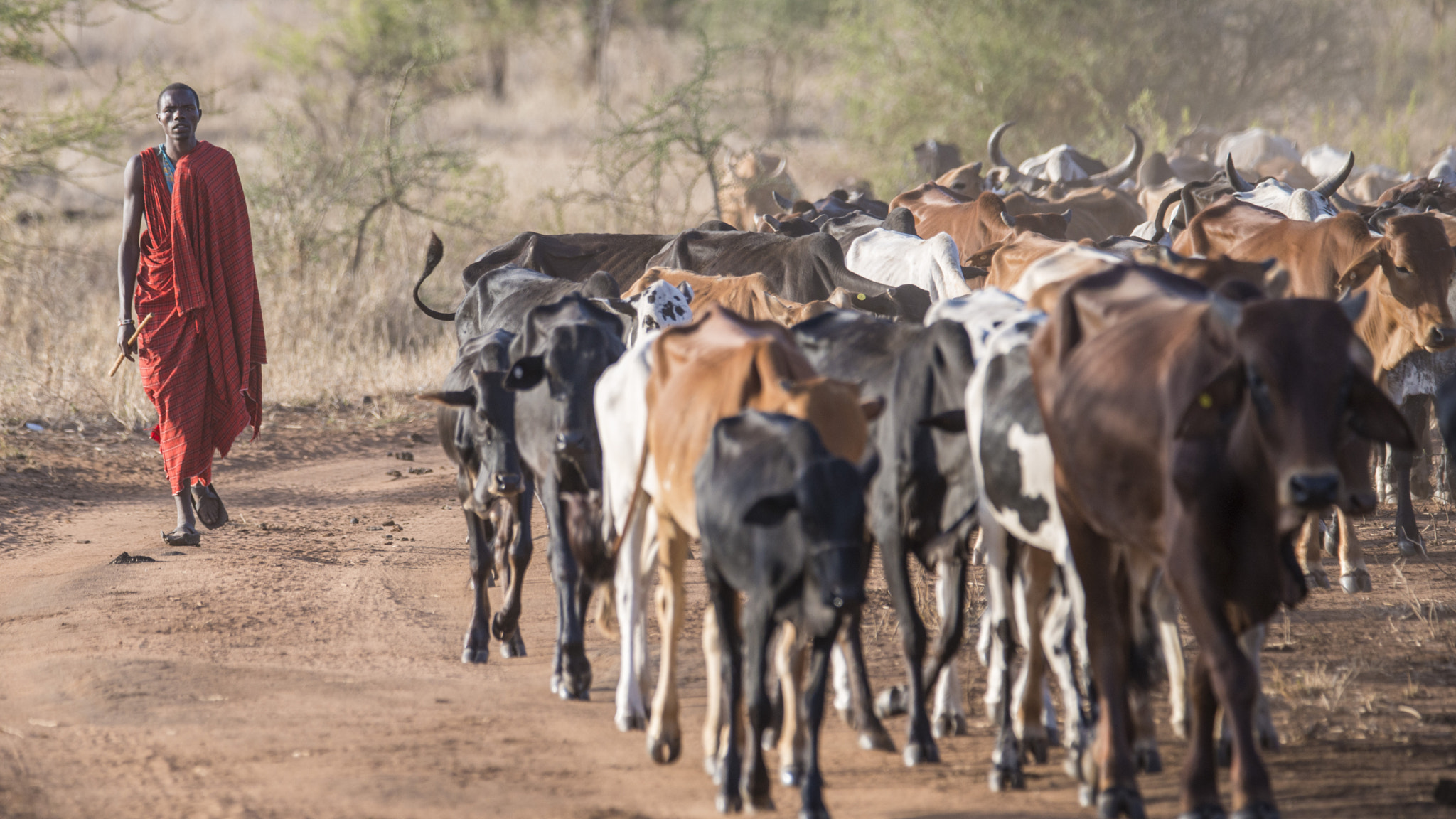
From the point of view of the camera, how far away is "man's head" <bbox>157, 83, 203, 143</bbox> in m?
7.52

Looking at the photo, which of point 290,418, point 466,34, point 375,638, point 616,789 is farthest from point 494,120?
point 616,789

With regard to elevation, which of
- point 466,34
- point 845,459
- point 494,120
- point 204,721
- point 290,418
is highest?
point 466,34

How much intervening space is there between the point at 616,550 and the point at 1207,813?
206 cm

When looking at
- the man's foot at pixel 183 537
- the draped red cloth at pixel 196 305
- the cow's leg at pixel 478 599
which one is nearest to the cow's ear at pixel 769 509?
the cow's leg at pixel 478 599

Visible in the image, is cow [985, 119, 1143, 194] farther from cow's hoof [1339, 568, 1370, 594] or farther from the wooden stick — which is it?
the wooden stick

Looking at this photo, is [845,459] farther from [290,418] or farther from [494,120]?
[494,120]

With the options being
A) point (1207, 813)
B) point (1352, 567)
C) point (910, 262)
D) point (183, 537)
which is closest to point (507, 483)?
point (1207, 813)

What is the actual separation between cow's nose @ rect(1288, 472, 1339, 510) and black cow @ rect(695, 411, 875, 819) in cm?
106

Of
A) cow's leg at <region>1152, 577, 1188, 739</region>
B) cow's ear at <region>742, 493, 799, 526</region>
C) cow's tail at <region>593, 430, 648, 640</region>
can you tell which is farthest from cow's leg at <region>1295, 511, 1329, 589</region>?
cow's ear at <region>742, 493, 799, 526</region>

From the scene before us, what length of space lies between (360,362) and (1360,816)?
1091 cm

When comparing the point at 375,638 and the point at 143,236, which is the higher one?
the point at 143,236

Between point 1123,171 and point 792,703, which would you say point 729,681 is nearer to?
point 792,703

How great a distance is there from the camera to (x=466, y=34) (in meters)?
32.9

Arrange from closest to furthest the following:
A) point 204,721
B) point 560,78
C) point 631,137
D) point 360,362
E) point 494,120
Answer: point 204,721, point 360,362, point 631,137, point 494,120, point 560,78
